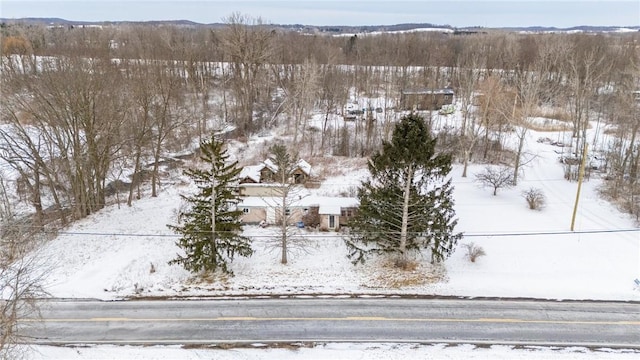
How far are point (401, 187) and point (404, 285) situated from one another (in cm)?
446

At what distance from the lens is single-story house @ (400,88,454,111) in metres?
51.9

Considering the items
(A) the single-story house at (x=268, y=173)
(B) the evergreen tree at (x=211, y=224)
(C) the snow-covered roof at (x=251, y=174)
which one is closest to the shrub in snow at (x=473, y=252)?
(B) the evergreen tree at (x=211, y=224)

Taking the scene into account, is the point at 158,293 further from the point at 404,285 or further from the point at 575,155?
the point at 575,155

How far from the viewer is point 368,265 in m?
21.9

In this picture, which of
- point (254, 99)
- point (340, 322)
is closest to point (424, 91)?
point (254, 99)

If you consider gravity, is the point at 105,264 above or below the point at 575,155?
below

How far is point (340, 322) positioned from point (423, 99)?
42.2 meters

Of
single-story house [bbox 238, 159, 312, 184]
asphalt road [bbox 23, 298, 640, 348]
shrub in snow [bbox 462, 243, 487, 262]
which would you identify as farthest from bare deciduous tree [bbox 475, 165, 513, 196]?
asphalt road [bbox 23, 298, 640, 348]

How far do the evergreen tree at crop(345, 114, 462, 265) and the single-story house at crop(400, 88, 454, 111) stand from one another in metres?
31.1

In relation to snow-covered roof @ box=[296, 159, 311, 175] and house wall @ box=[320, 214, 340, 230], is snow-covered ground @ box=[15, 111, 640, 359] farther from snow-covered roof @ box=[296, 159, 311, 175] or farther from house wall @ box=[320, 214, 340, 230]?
snow-covered roof @ box=[296, 159, 311, 175]

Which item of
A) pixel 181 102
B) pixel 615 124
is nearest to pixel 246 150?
pixel 181 102

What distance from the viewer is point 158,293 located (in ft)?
64.5

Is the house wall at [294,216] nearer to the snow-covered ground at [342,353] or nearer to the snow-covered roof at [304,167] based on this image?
the snow-covered roof at [304,167]

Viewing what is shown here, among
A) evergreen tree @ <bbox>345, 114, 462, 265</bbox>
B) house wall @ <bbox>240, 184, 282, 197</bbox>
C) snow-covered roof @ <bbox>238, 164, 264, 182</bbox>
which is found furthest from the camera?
snow-covered roof @ <bbox>238, 164, 264, 182</bbox>
